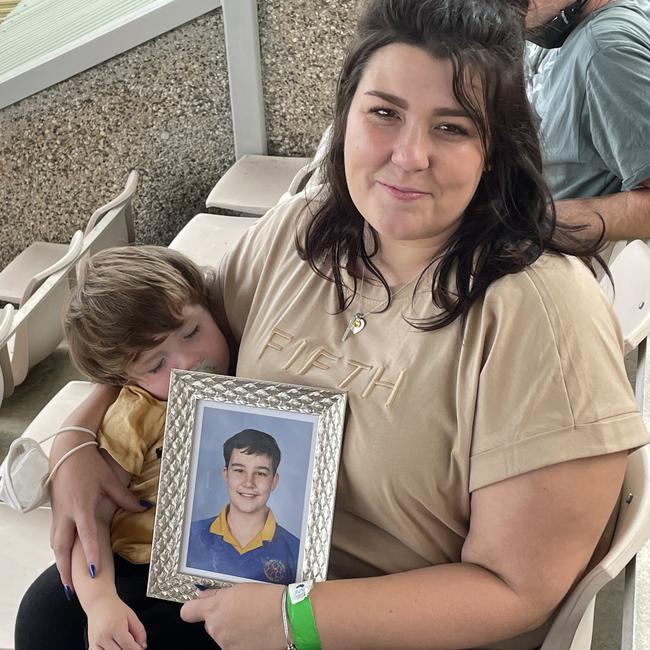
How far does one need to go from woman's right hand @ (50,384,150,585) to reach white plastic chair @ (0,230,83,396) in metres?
1.38

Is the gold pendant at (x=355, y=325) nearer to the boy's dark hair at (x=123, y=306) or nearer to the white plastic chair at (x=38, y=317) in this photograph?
the boy's dark hair at (x=123, y=306)

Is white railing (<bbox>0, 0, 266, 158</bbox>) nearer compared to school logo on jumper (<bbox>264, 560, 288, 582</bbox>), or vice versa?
school logo on jumper (<bbox>264, 560, 288, 582</bbox>)

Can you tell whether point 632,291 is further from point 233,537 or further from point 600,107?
point 233,537

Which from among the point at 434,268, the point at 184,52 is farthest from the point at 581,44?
the point at 184,52

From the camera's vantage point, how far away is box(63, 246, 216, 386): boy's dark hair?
1598 millimetres

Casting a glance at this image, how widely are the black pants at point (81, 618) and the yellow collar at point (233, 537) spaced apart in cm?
19

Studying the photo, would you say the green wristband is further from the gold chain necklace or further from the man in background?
the man in background

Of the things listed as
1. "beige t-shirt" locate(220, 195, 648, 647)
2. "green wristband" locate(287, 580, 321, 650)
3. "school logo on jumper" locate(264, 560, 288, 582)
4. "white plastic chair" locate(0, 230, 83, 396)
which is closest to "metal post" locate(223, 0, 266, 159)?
"white plastic chair" locate(0, 230, 83, 396)

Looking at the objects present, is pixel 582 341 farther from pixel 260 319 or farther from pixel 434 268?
pixel 260 319

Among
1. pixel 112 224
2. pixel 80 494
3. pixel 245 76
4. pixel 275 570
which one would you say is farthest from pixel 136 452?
pixel 245 76

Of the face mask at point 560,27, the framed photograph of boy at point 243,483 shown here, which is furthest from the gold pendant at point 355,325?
the face mask at point 560,27

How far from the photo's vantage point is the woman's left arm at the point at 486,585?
1181mm

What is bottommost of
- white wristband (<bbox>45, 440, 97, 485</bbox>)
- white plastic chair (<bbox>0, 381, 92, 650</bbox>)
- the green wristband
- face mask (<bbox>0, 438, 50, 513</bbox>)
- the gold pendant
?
white plastic chair (<bbox>0, 381, 92, 650</bbox>)

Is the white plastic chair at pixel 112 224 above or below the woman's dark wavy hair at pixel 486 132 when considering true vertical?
below
